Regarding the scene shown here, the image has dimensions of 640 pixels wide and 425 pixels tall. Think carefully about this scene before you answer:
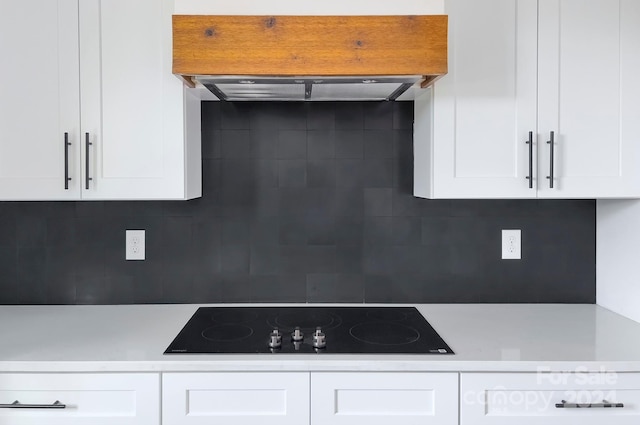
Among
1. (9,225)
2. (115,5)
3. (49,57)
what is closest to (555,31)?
(115,5)

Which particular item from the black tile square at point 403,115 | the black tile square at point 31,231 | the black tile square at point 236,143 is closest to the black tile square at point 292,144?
the black tile square at point 236,143

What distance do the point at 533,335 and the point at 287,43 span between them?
4.07 feet

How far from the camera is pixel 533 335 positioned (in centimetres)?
176

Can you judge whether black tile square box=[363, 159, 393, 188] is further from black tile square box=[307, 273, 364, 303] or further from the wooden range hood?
the wooden range hood

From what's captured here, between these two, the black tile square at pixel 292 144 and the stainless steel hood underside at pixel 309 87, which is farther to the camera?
the black tile square at pixel 292 144

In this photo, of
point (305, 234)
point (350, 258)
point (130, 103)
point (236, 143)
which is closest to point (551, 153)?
point (350, 258)

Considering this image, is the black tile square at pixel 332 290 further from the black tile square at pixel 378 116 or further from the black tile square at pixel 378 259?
the black tile square at pixel 378 116

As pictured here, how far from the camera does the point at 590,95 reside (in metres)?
1.83

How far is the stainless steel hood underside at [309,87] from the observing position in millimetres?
1679

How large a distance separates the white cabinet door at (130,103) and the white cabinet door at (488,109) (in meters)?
0.91

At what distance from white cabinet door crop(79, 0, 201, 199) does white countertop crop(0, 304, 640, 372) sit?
484 millimetres
